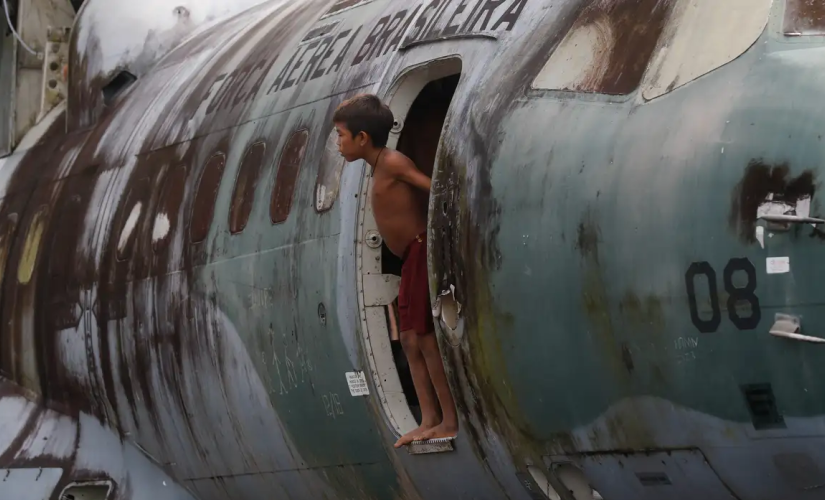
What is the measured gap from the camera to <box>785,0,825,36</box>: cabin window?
5.16 metres

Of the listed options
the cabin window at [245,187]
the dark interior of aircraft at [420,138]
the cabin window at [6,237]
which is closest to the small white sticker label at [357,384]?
the dark interior of aircraft at [420,138]

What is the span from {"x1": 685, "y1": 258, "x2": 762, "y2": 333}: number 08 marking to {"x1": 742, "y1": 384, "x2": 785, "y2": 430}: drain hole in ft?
0.76

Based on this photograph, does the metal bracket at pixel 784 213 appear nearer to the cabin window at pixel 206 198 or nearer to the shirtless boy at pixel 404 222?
the shirtless boy at pixel 404 222

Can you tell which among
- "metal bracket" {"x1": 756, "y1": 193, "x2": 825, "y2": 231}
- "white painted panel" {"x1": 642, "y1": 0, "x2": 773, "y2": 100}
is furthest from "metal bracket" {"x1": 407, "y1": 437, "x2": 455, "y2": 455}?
"metal bracket" {"x1": 756, "y1": 193, "x2": 825, "y2": 231}

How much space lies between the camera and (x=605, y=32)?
5980 millimetres

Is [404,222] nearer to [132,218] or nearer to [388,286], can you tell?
[388,286]

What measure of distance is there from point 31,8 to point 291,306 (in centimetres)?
606

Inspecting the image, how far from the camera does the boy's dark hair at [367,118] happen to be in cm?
672

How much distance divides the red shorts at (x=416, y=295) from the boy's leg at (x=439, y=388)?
0.06m

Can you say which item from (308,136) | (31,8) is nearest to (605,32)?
(308,136)

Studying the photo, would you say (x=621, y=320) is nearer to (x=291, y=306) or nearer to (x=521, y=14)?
(x=521, y=14)

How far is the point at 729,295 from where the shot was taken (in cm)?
503

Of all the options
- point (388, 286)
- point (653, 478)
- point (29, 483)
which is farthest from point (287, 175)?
point (29, 483)

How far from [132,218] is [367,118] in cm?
319
